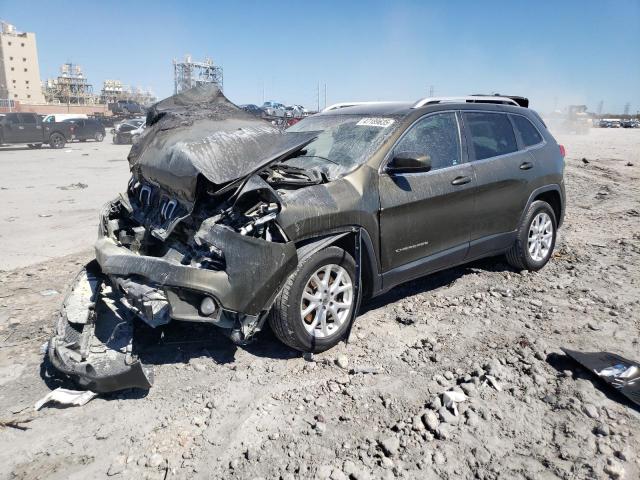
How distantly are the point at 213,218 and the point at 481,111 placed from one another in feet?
9.69

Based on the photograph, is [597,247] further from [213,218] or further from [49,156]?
[49,156]

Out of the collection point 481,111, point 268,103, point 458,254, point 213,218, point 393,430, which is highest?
point 268,103

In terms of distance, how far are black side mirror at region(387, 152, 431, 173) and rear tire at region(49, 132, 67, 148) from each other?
1019 inches

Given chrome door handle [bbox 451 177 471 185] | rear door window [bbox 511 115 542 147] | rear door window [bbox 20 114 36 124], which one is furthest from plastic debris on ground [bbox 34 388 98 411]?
rear door window [bbox 20 114 36 124]

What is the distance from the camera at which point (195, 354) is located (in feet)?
12.2

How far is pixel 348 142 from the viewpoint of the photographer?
4.18m

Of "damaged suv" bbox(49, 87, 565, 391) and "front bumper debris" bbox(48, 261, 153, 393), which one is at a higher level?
"damaged suv" bbox(49, 87, 565, 391)

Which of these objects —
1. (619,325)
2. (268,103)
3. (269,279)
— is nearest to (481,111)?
(619,325)

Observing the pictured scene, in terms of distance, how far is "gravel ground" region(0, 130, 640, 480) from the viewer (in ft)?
8.48

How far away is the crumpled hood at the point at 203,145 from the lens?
134 inches

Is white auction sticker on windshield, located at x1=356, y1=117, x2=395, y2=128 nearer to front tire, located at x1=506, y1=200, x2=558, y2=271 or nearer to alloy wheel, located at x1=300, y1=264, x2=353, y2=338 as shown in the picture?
alloy wheel, located at x1=300, y1=264, x2=353, y2=338

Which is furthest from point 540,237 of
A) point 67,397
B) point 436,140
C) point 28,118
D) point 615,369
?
point 28,118

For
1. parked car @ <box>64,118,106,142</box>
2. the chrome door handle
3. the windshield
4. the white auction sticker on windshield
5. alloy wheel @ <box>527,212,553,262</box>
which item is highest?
parked car @ <box>64,118,106,142</box>

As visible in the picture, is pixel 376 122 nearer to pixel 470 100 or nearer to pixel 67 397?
pixel 470 100
